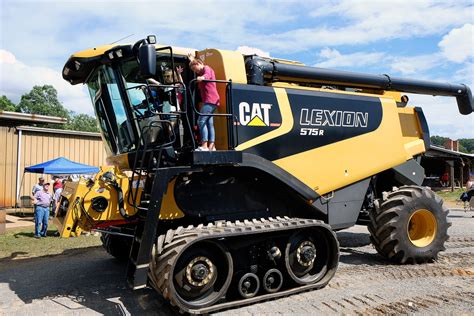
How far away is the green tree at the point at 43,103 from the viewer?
229ft

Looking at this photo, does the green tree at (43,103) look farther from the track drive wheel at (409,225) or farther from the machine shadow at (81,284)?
the track drive wheel at (409,225)

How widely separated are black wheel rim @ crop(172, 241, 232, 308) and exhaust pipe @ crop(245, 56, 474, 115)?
2.49 meters

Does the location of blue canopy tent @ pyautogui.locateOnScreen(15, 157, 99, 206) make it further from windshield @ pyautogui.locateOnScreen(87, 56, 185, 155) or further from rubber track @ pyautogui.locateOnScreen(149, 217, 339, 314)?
rubber track @ pyautogui.locateOnScreen(149, 217, 339, 314)

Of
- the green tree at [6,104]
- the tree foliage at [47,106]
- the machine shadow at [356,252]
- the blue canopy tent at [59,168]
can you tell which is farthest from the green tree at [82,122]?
the machine shadow at [356,252]

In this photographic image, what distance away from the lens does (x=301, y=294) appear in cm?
576

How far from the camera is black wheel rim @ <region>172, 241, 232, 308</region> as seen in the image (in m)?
5.02

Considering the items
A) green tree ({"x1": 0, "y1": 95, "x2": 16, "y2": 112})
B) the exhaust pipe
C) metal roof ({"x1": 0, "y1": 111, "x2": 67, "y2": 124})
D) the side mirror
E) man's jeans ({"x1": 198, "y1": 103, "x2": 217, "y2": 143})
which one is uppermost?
green tree ({"x1": 0, "y1": 95, "x2": 16, "y2": 112})

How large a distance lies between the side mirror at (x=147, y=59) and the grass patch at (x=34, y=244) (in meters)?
5.93

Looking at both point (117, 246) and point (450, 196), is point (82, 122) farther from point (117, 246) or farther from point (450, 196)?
point (117, 246)

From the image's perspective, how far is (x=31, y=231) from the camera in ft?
42.8

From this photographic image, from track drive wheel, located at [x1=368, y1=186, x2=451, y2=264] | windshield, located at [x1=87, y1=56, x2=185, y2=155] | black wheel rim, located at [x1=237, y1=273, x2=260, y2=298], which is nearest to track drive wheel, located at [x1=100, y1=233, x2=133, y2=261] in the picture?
windshield, located at [x1=87, y1=56, x2=185, y2=155]

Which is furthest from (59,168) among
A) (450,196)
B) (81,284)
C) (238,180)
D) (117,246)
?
(450,196)

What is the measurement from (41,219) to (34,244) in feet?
4.88

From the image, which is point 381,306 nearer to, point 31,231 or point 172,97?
point 172,97
